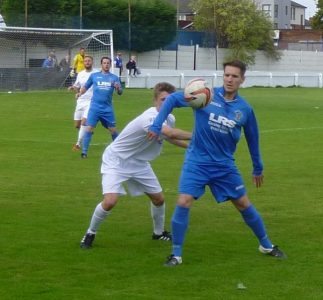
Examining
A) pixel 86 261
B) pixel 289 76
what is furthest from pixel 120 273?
pixel 289 76

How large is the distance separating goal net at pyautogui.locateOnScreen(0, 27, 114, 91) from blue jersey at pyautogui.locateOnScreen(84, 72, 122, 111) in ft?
64.9

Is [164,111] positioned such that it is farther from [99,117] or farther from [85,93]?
[85,93]

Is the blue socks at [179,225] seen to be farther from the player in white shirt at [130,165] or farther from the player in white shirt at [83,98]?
the player in white shirt at [83,98]

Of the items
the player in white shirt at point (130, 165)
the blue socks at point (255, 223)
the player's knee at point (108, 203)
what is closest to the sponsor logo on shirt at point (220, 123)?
the player in white shirt at point (130, 165)

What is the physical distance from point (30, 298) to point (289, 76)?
2185 inches

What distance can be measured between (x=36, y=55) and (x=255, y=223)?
31585mm

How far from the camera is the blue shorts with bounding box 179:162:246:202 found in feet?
29.6

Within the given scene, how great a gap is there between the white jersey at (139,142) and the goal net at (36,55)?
2949cm

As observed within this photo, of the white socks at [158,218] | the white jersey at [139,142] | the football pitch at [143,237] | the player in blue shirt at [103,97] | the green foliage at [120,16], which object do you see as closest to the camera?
the football pitch at [143,237]

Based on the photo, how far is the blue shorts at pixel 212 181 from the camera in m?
9.02

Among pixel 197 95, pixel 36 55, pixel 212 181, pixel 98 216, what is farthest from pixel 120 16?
pixel 197 95

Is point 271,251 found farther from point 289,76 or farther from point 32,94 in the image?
point 289,76

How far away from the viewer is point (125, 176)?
991cm

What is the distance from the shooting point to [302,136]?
78.8ft
